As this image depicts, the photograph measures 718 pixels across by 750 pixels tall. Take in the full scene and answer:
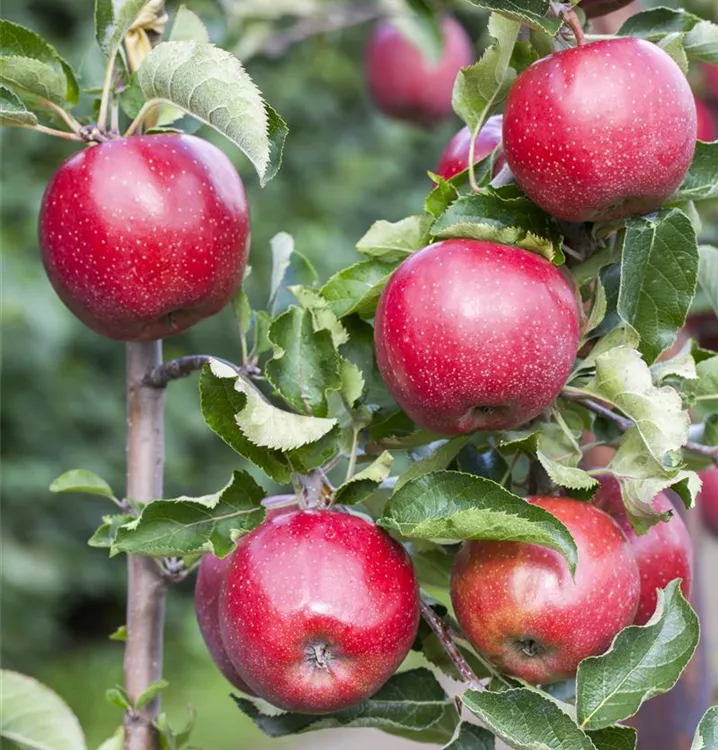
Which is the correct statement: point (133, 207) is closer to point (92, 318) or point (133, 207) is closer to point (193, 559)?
point (92, 318)

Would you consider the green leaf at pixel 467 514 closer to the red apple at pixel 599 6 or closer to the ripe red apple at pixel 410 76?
the red apple at pixel 599 6

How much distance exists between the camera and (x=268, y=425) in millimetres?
723

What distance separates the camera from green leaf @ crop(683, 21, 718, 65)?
0.82 meters

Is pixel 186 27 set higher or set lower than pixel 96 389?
higher

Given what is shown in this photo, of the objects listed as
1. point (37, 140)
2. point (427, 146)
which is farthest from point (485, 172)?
point (427, 146)

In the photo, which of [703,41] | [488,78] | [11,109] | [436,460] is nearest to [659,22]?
[703,41]

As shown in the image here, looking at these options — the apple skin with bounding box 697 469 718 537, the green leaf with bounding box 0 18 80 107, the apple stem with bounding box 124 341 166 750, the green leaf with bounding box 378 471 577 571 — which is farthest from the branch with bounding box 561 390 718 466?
the apple skin with bounding box 697 469 718 537

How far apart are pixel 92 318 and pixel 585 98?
0.40m

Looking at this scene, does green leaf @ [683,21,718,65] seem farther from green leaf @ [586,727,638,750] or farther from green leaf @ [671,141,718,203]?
green leaf @ [586,727,638,750]

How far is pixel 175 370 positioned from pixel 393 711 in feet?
0.99

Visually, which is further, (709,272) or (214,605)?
(709,272)

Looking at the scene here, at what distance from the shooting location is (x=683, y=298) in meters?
0.77

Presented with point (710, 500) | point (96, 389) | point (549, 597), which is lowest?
point (96, 389)

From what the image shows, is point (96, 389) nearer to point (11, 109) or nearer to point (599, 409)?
point (11, 109)
